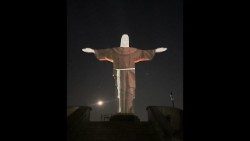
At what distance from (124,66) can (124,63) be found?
0.12 meters

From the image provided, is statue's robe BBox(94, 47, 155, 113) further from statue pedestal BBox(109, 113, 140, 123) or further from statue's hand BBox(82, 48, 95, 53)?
statue pedestal BBox(109, 113, 140, 123)

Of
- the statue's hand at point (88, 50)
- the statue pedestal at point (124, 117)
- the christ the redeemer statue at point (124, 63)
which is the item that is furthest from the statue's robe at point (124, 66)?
the statue pedestal at point (124, 117)

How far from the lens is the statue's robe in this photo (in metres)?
14.9

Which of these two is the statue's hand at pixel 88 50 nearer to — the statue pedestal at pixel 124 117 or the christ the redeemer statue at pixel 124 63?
the christ the redeemer statue at pixel 124 63

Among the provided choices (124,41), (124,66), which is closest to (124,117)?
(124,66)

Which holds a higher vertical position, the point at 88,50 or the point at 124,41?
the point at 124,41

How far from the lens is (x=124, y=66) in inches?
598

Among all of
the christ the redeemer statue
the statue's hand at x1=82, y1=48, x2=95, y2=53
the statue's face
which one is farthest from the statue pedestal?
the statue's face

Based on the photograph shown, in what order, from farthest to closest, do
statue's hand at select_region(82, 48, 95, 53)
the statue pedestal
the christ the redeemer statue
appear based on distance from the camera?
statue's hand at select_region(82, 48, 95, 53) < the christ the redeemer statue < the statue pedestal

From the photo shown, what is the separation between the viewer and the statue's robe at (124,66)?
49.0ft

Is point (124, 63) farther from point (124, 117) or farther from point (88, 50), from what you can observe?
point (124, 117)
